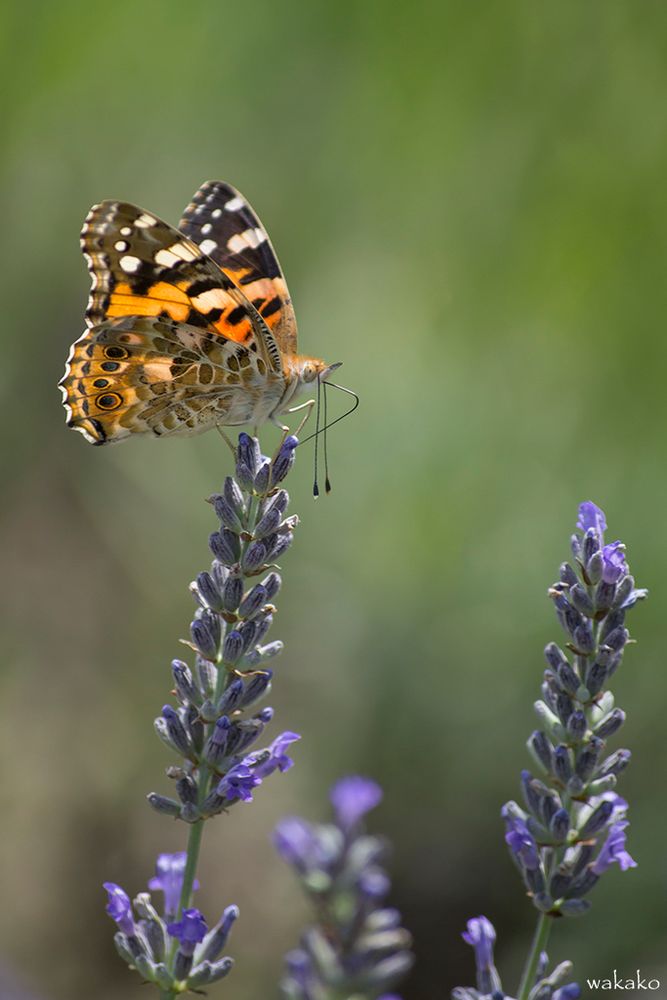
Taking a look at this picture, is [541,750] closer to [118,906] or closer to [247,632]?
[247,632]

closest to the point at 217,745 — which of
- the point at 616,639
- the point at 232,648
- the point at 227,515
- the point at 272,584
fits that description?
the point at 232,648

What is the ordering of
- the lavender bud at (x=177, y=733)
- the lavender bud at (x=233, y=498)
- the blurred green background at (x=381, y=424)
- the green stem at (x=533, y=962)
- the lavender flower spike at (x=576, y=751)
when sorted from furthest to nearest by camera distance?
1. the blurred green background at (x=381, y=424)
2. the lavender bud at (x=233, y=498)
3. the lavender bud at (x=177, y=733)
4. the lavender flower spike at (x=576, y=751)
5. the green stem at (x=533, y=962)

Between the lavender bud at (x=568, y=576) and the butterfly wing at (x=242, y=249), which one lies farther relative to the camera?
the butterfly wing at (x=242, y=249)

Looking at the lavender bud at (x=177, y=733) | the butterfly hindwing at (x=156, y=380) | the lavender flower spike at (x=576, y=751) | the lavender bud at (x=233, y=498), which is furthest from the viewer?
the butterfly hindwing at (x=156, y=380)

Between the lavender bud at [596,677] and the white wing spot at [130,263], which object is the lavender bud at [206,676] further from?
the white wing spot at [130,263]

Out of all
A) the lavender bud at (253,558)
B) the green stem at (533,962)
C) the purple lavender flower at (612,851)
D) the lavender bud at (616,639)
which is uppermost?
the lavender bud at (253,558)

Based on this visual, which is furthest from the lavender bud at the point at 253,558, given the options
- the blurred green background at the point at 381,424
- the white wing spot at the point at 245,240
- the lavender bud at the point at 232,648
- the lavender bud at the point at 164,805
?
the blurred green background at the point at 381,424

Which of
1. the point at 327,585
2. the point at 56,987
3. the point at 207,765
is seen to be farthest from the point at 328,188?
the point at 207,765
